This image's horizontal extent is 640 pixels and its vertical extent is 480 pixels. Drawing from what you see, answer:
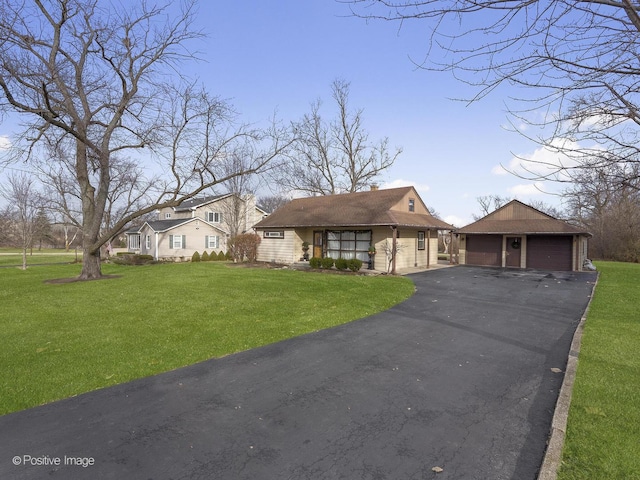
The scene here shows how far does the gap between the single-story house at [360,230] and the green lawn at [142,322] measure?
5657mm

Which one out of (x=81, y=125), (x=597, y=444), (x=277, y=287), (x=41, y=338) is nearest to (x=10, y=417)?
(x=41, y=338)

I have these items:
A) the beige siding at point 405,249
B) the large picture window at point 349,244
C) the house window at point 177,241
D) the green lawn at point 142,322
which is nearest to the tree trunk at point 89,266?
the green lawn at point 142,322

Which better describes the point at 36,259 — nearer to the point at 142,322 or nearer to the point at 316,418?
the point at 142,322

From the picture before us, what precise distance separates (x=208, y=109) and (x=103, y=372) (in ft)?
46.7

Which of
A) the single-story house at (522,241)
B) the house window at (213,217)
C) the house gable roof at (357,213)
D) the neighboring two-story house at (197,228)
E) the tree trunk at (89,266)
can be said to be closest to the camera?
the tree trunk at (89,266)

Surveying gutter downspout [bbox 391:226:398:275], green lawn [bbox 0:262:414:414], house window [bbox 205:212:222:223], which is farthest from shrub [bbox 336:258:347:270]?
house window [bbox 205:212:222:223]

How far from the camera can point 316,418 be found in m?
3.53

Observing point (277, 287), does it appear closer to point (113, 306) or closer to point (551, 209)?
point (113, 306)

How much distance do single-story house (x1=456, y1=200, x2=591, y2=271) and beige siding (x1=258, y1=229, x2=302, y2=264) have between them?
1103 cm

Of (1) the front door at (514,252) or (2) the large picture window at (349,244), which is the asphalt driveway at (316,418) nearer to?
(2) the large picture window at (349,244)

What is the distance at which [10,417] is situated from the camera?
3.53m

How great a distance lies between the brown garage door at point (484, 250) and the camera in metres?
22.5

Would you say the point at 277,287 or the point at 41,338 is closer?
the point at 41,338

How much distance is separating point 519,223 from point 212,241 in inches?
1065
